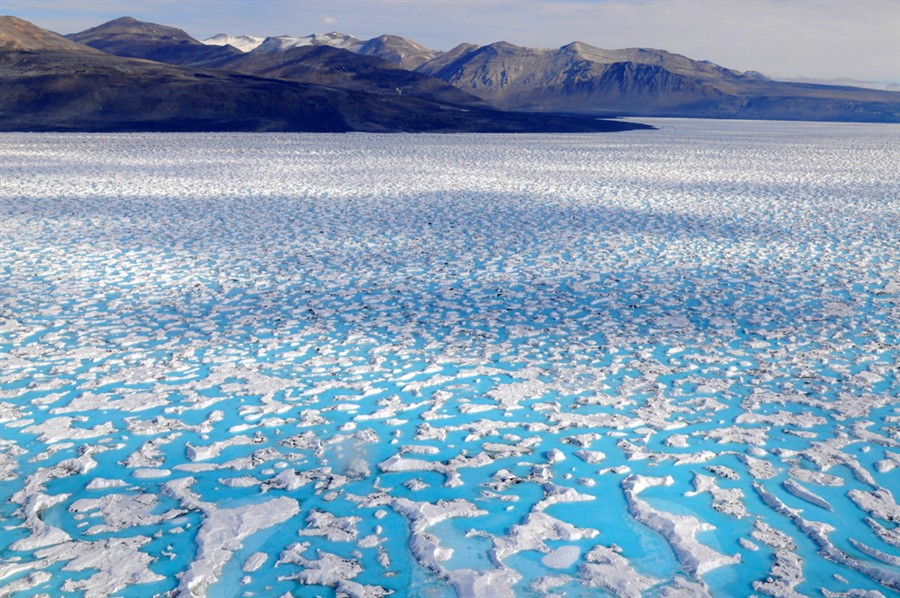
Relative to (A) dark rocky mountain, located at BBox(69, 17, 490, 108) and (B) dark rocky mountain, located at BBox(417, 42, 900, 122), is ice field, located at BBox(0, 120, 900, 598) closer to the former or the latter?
(A) dark rocky mountain, located at BBox(69, 17, 490, 108)

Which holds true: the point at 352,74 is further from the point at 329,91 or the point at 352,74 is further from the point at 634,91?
the point at 634,91

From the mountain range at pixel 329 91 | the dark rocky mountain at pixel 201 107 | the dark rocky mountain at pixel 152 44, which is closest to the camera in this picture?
the dark rocky mountain at pixel 201 107

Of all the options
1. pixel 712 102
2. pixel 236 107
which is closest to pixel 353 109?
pixel 236 107

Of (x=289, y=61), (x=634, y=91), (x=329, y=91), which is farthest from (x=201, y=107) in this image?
(x=634, y=91)

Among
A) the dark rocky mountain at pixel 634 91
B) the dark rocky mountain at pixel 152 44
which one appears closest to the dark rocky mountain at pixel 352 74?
the dark rocky mountain at pixel 152 44

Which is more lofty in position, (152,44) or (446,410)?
(152,44)

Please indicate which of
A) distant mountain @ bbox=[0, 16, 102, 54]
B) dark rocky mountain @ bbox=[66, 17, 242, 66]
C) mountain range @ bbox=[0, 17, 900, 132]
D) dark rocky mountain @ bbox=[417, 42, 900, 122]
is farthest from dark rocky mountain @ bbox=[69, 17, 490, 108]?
dark rocky mountain @ bbox=[417, 42, 900, 122]

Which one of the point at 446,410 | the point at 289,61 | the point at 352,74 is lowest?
the point at 446,410

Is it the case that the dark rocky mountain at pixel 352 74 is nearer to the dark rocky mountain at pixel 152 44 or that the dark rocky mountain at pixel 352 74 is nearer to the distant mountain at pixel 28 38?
the distant mountain at pixel 28 38
